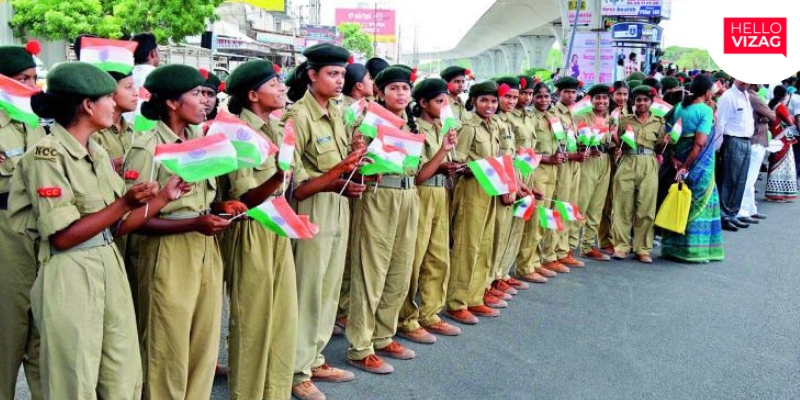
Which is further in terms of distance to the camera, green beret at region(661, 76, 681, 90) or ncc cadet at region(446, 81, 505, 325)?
green beret at region(661, 76, 681, 90)

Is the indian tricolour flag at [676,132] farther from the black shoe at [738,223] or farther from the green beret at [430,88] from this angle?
the green beret at [430,88]

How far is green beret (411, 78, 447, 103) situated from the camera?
15.9ft

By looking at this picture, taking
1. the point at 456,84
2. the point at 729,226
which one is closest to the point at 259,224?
the point at 456,84

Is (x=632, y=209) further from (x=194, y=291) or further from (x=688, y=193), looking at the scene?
(x=194, y=291)

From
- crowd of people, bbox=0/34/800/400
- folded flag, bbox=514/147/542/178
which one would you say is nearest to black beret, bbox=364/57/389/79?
crowd of people, bbox=0/34/800/400

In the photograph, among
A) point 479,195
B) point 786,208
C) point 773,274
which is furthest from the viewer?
point 786,208

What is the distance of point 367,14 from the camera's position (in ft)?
309

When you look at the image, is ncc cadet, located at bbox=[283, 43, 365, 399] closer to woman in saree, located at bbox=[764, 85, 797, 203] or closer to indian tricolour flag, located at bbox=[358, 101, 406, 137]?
indian tricolour flag, located at bbox=[358, 101, 406, 137]

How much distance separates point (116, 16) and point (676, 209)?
21.8 meters

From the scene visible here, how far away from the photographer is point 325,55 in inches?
156

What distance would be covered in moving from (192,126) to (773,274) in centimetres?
581

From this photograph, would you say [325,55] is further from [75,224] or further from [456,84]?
[456,84]

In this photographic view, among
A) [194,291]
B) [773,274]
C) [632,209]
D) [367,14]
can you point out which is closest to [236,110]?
[194,291]

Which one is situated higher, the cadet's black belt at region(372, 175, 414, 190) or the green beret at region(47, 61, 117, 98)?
the green beret at region(47, 61, 117, 98)
